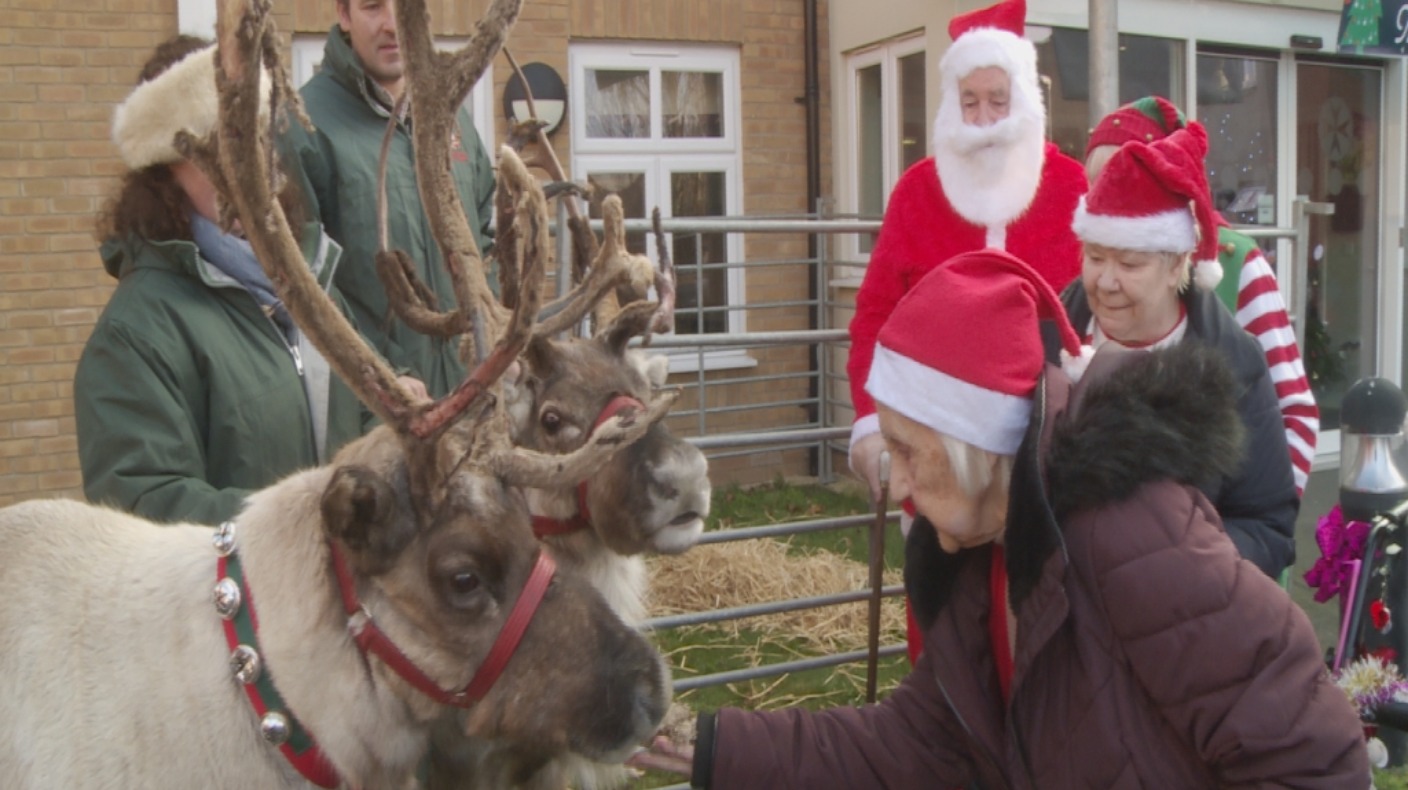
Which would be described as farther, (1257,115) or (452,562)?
(1257,115)

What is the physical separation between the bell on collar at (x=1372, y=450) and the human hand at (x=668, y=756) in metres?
2.84

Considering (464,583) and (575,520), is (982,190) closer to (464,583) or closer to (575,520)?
(575,520)

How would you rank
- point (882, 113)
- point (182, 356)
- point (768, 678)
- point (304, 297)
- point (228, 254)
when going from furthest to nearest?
point (882, 113) → point (768, 678) → point (228, 254) → point (182, 356) → point (304, 297)

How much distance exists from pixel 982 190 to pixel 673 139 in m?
5.61

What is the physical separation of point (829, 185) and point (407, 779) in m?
7.91

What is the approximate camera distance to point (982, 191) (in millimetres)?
3715

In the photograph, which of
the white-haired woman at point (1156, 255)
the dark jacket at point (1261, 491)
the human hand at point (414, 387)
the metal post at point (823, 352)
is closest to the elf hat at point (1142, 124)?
the white-haired woman at point (1156, 255)

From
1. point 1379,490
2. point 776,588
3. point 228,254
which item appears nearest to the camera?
point 228,254

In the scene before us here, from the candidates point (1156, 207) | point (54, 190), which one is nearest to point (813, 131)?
point (54, 190)

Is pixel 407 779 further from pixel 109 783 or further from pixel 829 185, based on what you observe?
pixel 829 185

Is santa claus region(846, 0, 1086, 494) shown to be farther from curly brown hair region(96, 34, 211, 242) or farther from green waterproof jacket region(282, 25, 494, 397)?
curly brown hair region(96, 34, 211, 242)

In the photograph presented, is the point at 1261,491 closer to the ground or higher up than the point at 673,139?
closer to the ground

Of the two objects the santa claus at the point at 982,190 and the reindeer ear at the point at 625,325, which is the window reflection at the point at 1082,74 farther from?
the reindeer ear at the point at 625,325

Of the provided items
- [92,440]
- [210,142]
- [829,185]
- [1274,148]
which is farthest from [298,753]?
[1274,148]
